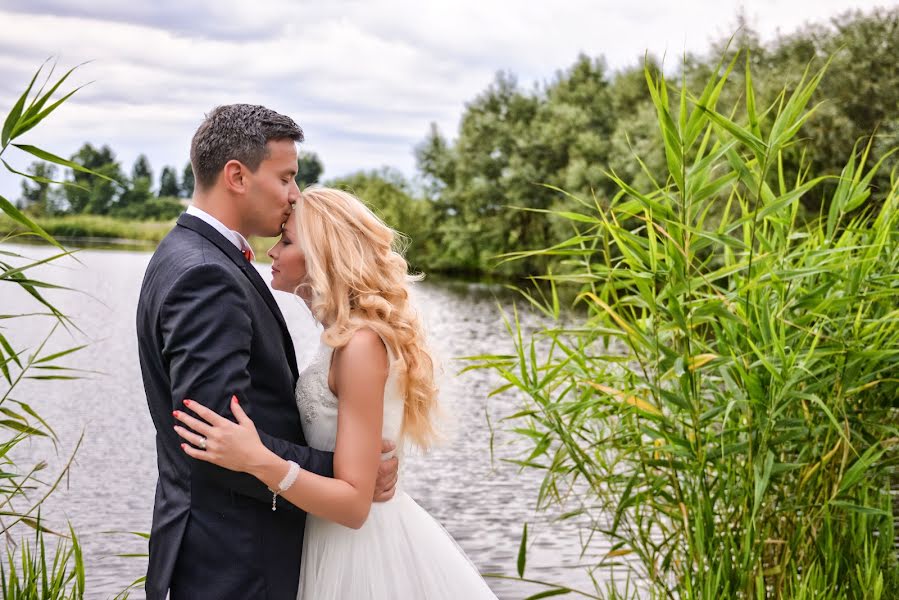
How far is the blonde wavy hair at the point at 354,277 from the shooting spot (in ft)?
8.64

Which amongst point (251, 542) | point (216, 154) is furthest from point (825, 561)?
point (216, 154)

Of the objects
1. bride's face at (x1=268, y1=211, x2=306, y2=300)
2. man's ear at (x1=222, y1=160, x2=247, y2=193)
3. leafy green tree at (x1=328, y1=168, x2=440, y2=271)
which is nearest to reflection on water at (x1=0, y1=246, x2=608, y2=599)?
bride's face at (x1=268, y1=211, x2=306, y2=300)

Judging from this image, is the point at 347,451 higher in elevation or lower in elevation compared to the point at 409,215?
lower

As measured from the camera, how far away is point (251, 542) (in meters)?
2.49

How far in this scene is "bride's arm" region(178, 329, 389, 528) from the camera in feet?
7.63

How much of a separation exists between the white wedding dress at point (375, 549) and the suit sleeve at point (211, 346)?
0.93 ft

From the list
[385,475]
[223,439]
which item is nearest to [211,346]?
[223,439]

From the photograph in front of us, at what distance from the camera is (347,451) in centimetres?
253

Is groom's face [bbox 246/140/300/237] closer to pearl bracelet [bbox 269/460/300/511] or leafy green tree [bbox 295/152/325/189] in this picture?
pearl bracelet [bbox 269/460/300/511]

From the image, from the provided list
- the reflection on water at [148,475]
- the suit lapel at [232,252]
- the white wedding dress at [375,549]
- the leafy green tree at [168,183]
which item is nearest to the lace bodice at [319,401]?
the white wedding dress at [375,549]

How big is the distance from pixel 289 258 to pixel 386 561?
876mm

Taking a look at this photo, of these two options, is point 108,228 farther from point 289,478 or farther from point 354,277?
point 289,478

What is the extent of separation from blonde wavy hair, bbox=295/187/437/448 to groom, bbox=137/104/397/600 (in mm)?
103

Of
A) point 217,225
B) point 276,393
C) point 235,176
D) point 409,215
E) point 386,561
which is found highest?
point 409,215
